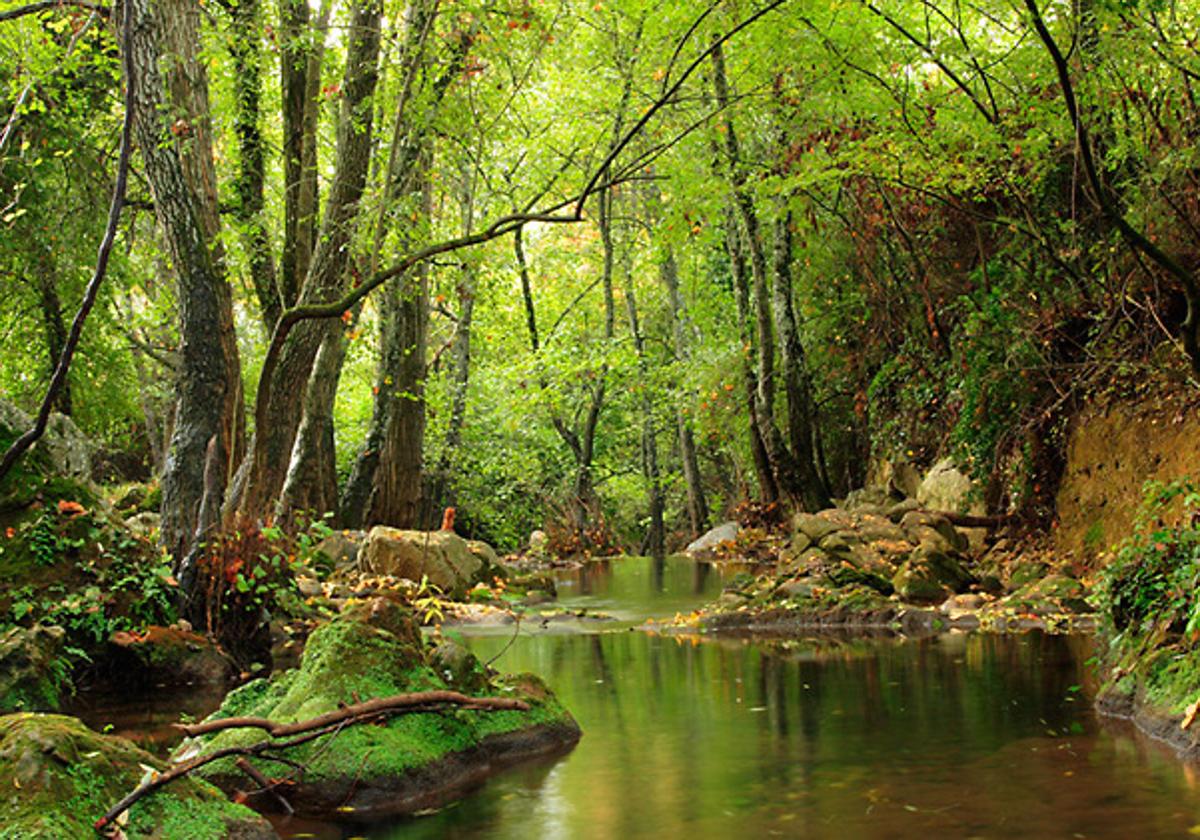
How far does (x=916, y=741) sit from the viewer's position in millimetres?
6145

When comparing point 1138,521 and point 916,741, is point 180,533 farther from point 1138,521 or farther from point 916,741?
point 1138,521

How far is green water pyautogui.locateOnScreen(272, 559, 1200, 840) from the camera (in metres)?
4.82

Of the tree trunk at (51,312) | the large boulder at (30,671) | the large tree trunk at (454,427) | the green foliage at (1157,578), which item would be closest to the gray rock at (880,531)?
the green foliage at (1157,578)

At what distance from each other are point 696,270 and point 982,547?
44.3 ft

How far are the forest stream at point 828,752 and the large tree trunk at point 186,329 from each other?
1.56 meters

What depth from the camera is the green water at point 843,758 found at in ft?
15.8

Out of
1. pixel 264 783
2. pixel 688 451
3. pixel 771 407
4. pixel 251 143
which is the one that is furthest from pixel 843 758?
pixel 688 451

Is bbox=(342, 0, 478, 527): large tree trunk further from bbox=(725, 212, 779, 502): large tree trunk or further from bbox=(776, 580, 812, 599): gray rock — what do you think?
bbox=(776, 580, 812, 599): gray rock

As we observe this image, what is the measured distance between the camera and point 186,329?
8984mm

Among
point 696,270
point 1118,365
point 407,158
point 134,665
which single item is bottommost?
point 134,665

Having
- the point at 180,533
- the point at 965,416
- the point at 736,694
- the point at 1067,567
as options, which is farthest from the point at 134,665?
the point at 965,416

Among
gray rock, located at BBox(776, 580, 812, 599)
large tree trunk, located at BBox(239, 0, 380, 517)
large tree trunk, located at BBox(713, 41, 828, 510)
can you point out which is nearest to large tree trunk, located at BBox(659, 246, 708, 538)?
large tree trunk, located at BBox(713, 41, 828, 510)

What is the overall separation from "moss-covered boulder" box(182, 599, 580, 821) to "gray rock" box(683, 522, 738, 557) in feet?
45.0

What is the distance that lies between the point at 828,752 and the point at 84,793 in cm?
365
